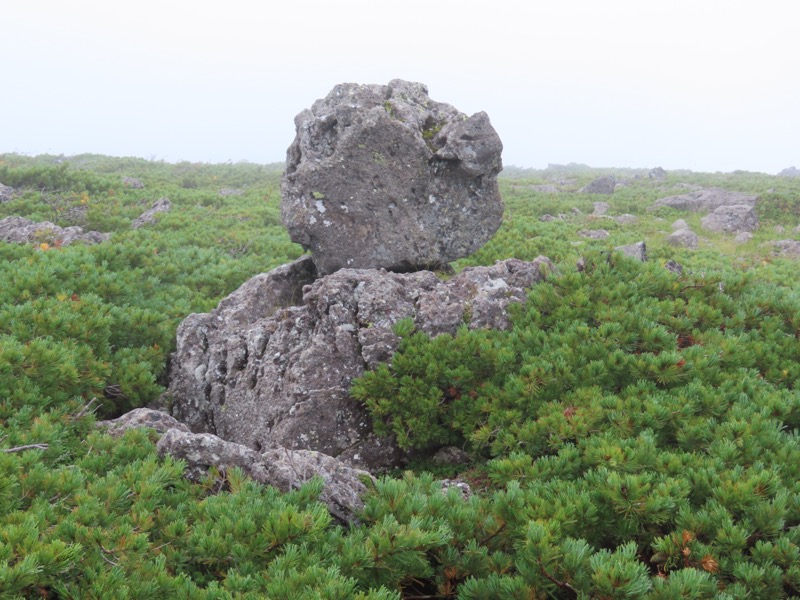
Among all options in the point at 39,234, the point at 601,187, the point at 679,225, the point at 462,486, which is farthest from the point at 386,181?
the point at 601,187

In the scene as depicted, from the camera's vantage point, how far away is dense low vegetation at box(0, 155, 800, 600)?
3.40m

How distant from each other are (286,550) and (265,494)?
0.91 metres

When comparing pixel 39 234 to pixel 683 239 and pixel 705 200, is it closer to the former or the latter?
pixel 683 239

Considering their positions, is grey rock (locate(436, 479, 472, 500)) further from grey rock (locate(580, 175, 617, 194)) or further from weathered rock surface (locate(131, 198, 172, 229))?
grey rock (locate(580, 175, 617, 194))

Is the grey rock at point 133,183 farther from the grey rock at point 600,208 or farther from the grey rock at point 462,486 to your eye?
the grey rock at point 462,486

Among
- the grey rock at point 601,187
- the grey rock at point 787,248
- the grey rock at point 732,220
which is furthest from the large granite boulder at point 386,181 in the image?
the grey rock at point 601,187

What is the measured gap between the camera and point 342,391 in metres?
6.83

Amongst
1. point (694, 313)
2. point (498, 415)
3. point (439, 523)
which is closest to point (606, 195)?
point (694, 313)

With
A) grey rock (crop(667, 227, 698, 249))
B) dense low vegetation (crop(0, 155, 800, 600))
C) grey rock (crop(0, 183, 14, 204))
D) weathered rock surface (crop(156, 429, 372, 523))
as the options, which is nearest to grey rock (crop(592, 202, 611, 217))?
grey rock (crop(667, 227, 698, 249))

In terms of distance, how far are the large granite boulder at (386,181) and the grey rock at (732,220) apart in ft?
67.9

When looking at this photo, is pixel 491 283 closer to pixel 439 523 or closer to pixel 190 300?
pixel 439 523

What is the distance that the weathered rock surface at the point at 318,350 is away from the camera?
21.9ft

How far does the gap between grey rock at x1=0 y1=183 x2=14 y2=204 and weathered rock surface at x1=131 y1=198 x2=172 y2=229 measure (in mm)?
4553

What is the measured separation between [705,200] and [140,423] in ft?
110
